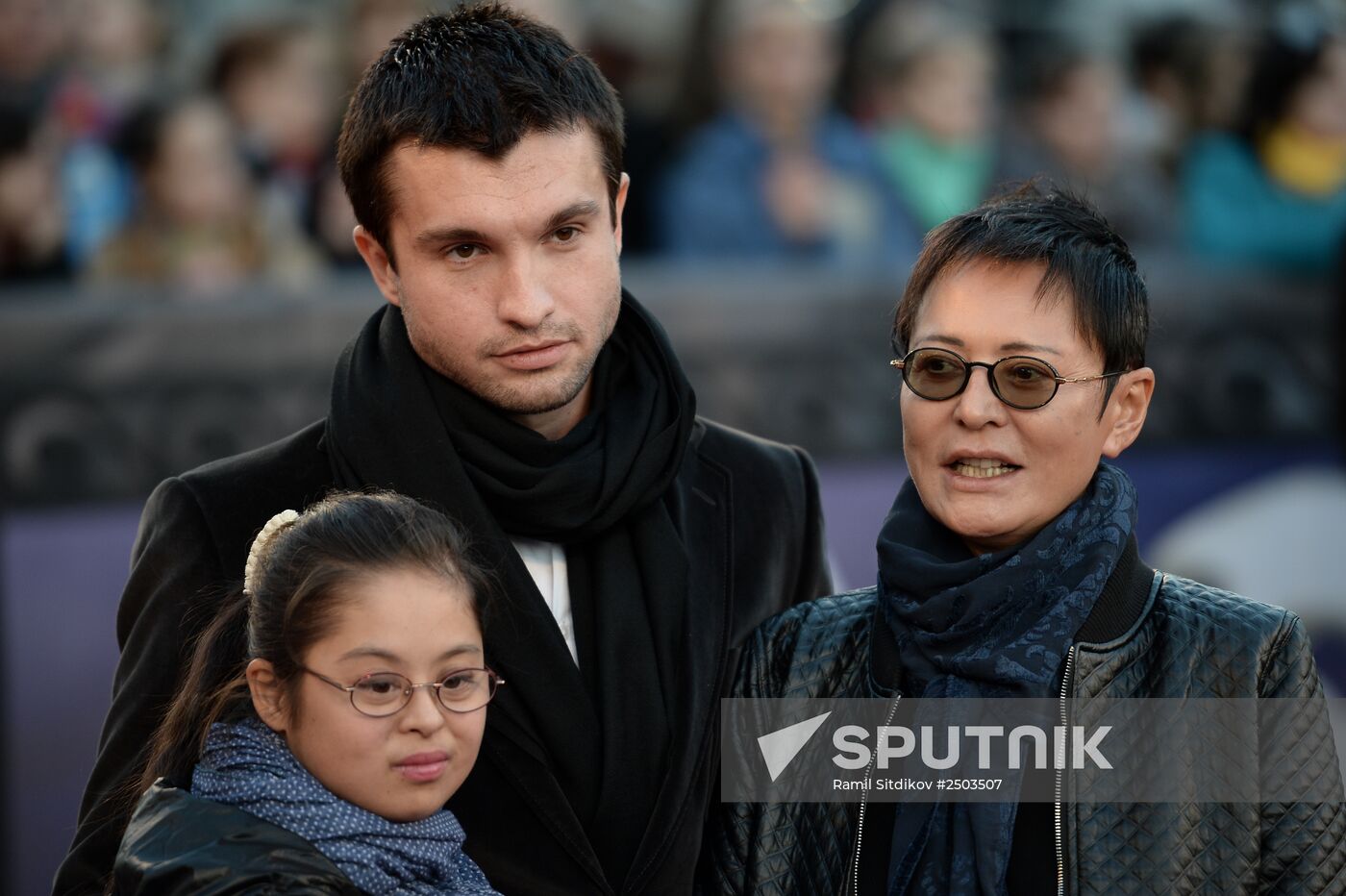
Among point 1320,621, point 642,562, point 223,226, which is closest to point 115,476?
point 223,226

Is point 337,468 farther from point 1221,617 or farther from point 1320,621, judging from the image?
point 1320,621

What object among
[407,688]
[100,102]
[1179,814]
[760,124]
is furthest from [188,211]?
[1179,814]

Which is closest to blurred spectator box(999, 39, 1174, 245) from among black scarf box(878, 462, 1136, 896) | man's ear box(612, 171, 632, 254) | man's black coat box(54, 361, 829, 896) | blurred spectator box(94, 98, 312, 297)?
blurred spectator box(94, 98, 312, 297)

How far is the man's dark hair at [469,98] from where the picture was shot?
2.50m

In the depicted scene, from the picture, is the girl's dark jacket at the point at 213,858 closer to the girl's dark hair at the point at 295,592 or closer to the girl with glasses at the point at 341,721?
the girl with glasses at the point at 341,721

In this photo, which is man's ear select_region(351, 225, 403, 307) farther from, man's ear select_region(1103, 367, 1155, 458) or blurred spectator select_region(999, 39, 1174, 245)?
blurred spectator select_region(999, 39, 1174, 245)

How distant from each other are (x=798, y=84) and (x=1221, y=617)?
12.8ft

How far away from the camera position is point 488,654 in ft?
8.11

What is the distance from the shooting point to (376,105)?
2.58m

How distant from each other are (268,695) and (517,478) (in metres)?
A: 0.52

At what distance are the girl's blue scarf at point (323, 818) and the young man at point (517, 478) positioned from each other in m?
0.22

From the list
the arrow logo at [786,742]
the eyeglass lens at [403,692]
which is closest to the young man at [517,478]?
the arrow logo at [786,742]

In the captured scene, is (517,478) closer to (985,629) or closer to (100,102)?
(985,629)

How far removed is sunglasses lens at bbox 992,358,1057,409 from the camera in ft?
7.39
